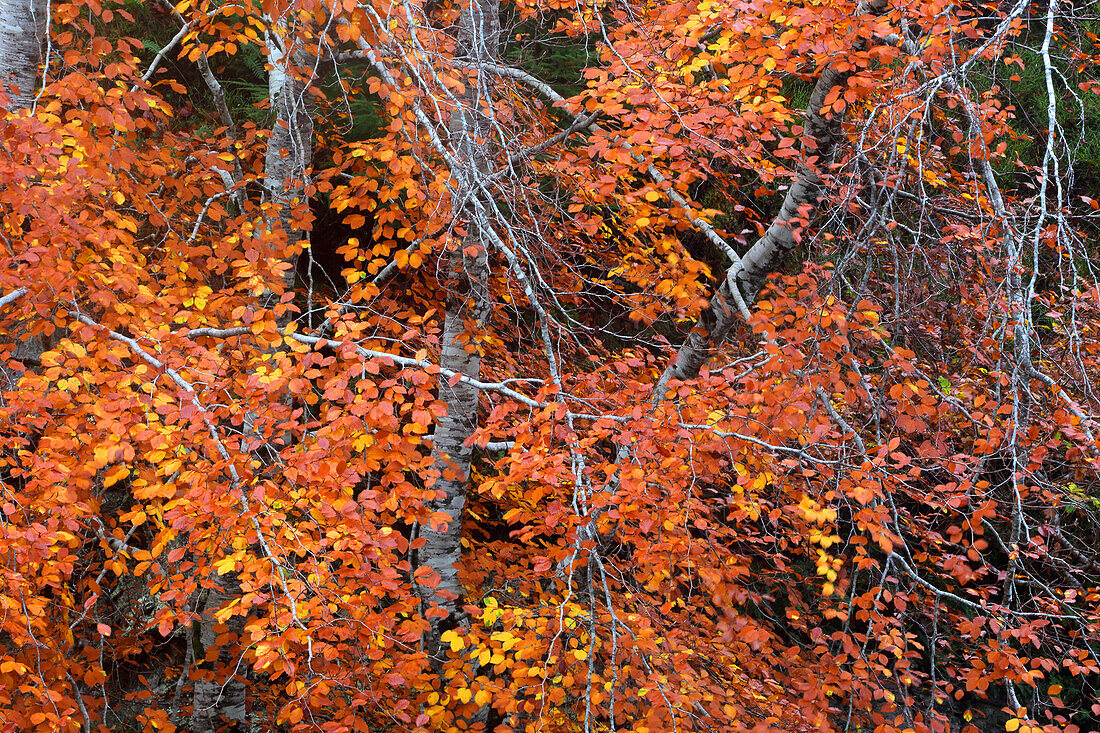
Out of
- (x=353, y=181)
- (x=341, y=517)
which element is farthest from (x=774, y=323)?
(x=353, y=181)

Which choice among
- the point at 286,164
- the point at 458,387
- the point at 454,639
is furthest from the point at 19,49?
the point at 454,639

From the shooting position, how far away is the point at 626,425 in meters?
3.12

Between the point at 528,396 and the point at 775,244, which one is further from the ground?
the point at 775,244

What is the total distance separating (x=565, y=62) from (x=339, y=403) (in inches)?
137

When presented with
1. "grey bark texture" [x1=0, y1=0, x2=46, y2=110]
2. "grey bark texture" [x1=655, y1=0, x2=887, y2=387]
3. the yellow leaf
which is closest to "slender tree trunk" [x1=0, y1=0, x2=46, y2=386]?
"grey bark texture" [x1=0, y1=0, x2=46, y2=110]

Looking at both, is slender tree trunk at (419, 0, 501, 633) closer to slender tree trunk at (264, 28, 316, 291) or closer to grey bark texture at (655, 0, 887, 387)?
slender tree trunk at (264, 28, 316, 291)

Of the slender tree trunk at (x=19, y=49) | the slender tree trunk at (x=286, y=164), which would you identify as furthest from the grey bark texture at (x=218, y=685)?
the slender tree trunk at (x=286, y=164)

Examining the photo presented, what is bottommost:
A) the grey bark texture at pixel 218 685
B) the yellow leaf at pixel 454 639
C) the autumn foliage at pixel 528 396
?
the grey bark texture at pixel 218 685

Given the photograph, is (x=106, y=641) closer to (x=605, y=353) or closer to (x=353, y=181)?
(x=353, y=181)

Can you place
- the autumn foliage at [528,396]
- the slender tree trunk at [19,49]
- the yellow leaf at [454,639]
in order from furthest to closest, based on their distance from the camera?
the slender tree trunk at [19,49] < the yellow leaf at [454,639] < the autumn foliage at [528,396]

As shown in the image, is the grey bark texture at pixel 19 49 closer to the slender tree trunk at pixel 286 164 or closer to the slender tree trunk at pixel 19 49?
the slender tree trunk at pixel 19 49

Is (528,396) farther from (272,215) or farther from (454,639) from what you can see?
(272,215)

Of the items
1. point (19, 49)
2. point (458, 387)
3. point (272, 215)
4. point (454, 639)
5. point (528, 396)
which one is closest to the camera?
point (454, 639)

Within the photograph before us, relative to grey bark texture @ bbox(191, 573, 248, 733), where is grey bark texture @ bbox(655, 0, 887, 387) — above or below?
above
